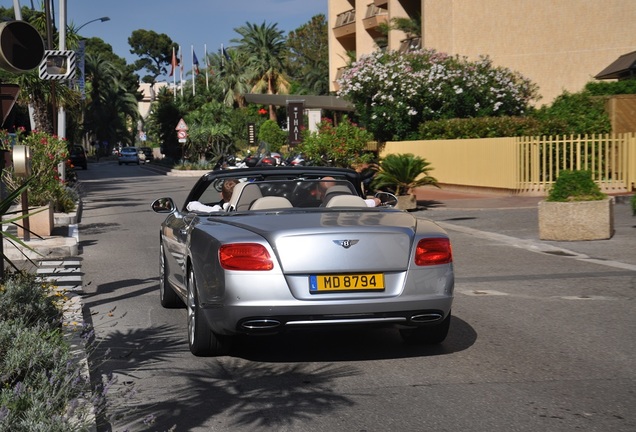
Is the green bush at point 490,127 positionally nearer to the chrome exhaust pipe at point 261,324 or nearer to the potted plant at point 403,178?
the potted plant at point 403,178

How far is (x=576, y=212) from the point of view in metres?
16.3

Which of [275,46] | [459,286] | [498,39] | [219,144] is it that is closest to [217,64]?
[275,46]

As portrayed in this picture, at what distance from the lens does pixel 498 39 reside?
42.6 m

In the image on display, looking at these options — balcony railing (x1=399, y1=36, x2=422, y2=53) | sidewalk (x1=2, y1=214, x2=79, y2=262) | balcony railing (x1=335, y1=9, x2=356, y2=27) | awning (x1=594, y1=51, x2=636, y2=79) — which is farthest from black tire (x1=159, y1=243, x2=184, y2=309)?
balcony railing (x1=335, y1=9, x2=356, y2=27)

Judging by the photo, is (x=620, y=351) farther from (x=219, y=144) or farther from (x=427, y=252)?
(x=219, y=144)

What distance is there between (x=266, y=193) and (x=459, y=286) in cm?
362

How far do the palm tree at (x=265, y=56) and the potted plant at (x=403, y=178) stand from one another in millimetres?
64859

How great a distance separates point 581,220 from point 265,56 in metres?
76.0

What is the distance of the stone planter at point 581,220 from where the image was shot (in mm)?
16172

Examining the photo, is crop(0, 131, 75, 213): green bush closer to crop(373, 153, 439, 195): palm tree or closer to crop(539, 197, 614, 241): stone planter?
crop(373, 153, 439, 195): palm tree

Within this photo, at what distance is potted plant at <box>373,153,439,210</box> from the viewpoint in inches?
948

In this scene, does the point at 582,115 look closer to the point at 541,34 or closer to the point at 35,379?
the point at 541,34

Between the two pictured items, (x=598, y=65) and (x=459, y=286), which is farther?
(x=598, y=65)

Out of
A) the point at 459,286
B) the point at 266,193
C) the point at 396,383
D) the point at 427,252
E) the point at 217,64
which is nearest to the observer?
the point at 396,383
